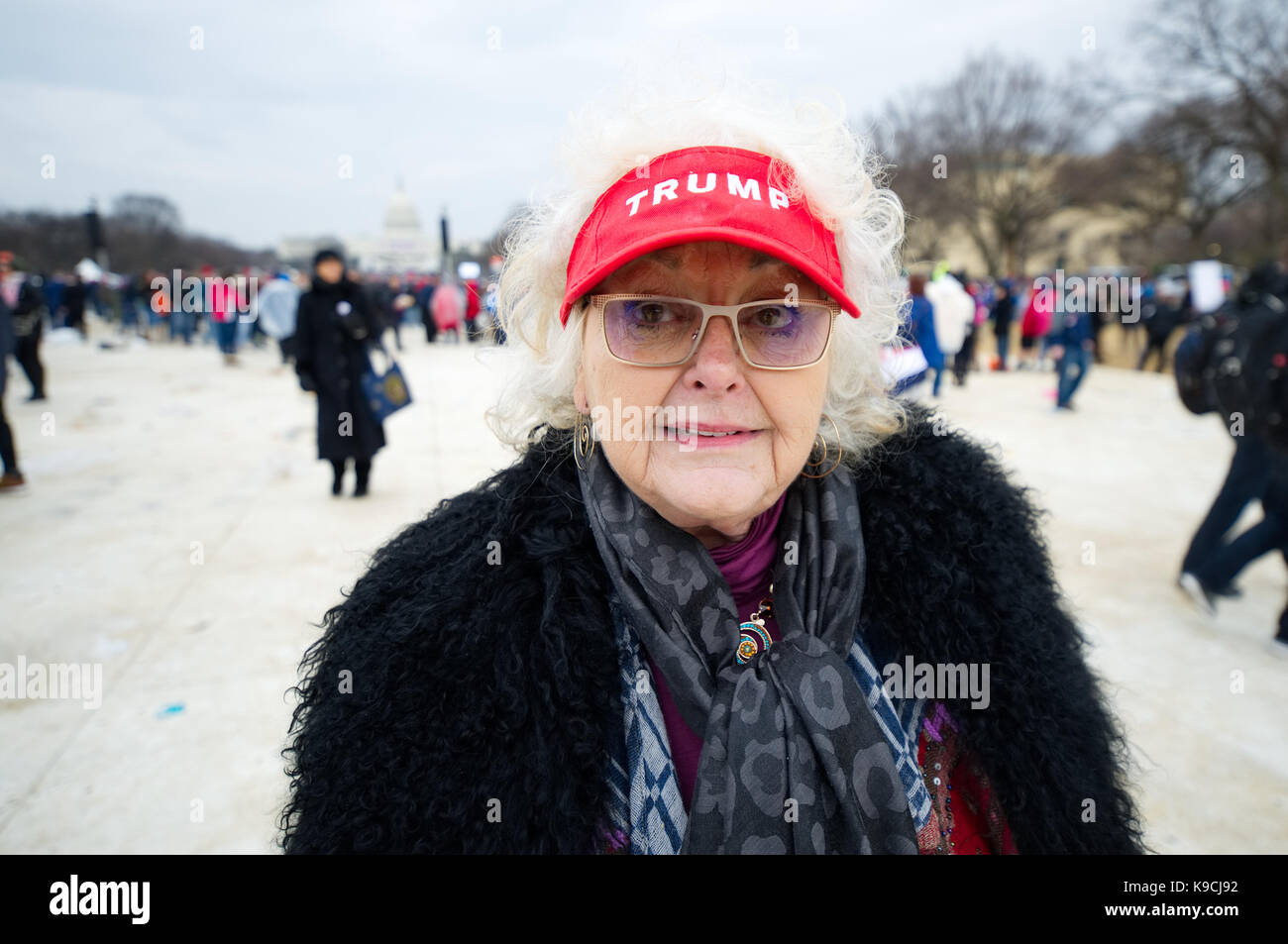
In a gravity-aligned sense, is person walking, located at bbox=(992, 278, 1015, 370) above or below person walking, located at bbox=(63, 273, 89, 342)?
below

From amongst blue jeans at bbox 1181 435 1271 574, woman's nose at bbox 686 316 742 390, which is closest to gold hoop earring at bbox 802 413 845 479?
woman's nose at bbox 686 316 742 390

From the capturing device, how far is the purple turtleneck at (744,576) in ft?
4.50

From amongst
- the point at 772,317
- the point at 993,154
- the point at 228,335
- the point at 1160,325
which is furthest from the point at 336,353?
the point at 993,154

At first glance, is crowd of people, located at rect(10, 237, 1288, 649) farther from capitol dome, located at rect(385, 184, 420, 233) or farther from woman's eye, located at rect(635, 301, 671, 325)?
capitol dome, located at rect(385, 184, 420, 233)

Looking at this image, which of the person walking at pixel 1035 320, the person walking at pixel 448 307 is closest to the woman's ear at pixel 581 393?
the person walking at pixel 1035 320

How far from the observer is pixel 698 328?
1.30m

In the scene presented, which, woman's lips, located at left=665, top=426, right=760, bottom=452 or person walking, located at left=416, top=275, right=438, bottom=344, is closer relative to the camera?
woman's lips, located at left=665, top=426, right=760, bottom=452

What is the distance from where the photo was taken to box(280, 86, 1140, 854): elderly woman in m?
1.26

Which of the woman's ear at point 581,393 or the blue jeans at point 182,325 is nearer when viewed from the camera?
the woman's ear at point 581,393

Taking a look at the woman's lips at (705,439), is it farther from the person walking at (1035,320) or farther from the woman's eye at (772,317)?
the person walking at (1035,320)

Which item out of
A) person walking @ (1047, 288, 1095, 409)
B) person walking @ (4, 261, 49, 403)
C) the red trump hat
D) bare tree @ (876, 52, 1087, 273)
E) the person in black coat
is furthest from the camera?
bare tree @ (876, 52, 1087, 273)

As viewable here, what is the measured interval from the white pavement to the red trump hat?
2.11ft
